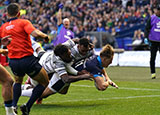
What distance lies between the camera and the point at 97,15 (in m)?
31.6

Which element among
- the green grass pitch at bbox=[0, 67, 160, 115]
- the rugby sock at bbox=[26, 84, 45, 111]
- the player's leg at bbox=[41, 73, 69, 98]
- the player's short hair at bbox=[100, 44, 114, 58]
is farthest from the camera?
the player's leg at bbox=[41, 73, 69, 98]

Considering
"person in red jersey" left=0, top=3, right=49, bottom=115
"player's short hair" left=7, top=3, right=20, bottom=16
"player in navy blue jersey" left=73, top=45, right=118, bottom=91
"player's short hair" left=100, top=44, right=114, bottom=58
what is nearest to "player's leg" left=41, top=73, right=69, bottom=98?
"player in navy blue jersey" left=73, top=45, right=118, bottom=91

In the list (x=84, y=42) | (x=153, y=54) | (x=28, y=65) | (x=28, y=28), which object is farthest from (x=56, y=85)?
(x=153, y=54)

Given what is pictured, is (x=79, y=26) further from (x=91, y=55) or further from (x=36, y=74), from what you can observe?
(x=36, y=74)

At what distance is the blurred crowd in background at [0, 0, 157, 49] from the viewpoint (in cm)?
2886

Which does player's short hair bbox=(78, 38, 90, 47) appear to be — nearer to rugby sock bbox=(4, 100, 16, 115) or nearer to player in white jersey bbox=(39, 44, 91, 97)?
player in white jersey bbox=(39, 44, 91, 97)

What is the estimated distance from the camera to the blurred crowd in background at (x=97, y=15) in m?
28.9

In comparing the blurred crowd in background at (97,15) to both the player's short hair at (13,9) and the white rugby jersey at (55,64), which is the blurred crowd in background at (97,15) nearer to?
the white rugby jersey at (55,64)

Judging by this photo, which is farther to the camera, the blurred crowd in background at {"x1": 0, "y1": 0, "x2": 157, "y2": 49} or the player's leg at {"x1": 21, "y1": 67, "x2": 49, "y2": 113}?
the blurred crowd in background at {"x1": 0, "y1": 0, "x2": 157, "y2": 49}

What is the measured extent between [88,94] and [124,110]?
3.04 m

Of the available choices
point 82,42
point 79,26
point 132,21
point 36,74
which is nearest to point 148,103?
point 82,42

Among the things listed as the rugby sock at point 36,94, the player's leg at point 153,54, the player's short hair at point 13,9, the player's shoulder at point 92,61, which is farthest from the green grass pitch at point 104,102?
the player's leg at point 153,54

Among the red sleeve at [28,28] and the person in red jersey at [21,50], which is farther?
the person in red jersey at [21,50]

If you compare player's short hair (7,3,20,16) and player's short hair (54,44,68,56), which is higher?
player's short hair (7,3,20,16)
